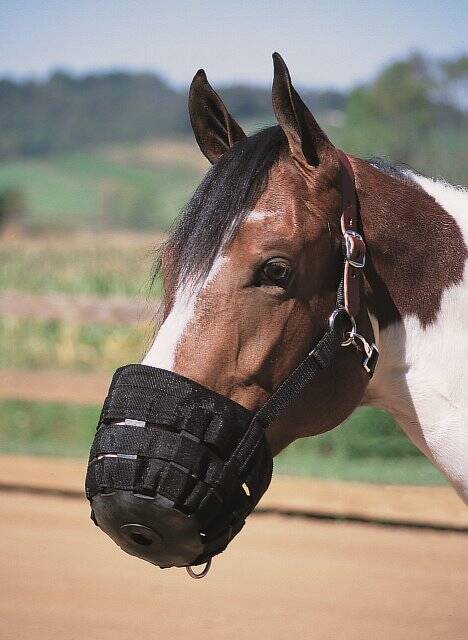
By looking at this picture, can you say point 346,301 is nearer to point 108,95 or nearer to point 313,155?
point 313,155

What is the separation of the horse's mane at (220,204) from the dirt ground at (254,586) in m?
2.30

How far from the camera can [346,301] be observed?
180cm

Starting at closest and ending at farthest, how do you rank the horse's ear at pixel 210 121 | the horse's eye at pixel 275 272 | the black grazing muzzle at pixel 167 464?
the black grazing muzzle at pixel 167 464
the horse's eye at pixel 275 272
the horse's ear at pixel 210 121

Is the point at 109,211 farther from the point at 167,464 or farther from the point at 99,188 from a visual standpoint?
the point at 167,464

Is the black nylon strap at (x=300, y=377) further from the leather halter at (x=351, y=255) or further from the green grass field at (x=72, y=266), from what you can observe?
the green grass field at (x=72, y=266)

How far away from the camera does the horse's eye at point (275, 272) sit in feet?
5.69

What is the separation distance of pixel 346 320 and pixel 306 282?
0.12 meters

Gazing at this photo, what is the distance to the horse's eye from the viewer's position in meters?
1.73

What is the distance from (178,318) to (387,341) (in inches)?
20.0

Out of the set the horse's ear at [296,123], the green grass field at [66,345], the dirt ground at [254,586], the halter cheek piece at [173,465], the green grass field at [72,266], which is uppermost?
the horse's ear at [296,123]

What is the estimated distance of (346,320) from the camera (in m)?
1.82

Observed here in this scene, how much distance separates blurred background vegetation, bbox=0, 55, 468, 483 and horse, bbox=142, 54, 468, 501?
277 mm

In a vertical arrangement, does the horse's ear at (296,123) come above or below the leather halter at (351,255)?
above

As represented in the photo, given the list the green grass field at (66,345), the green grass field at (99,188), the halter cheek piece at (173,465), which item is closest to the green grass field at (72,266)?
the green grass field at (66,345)
